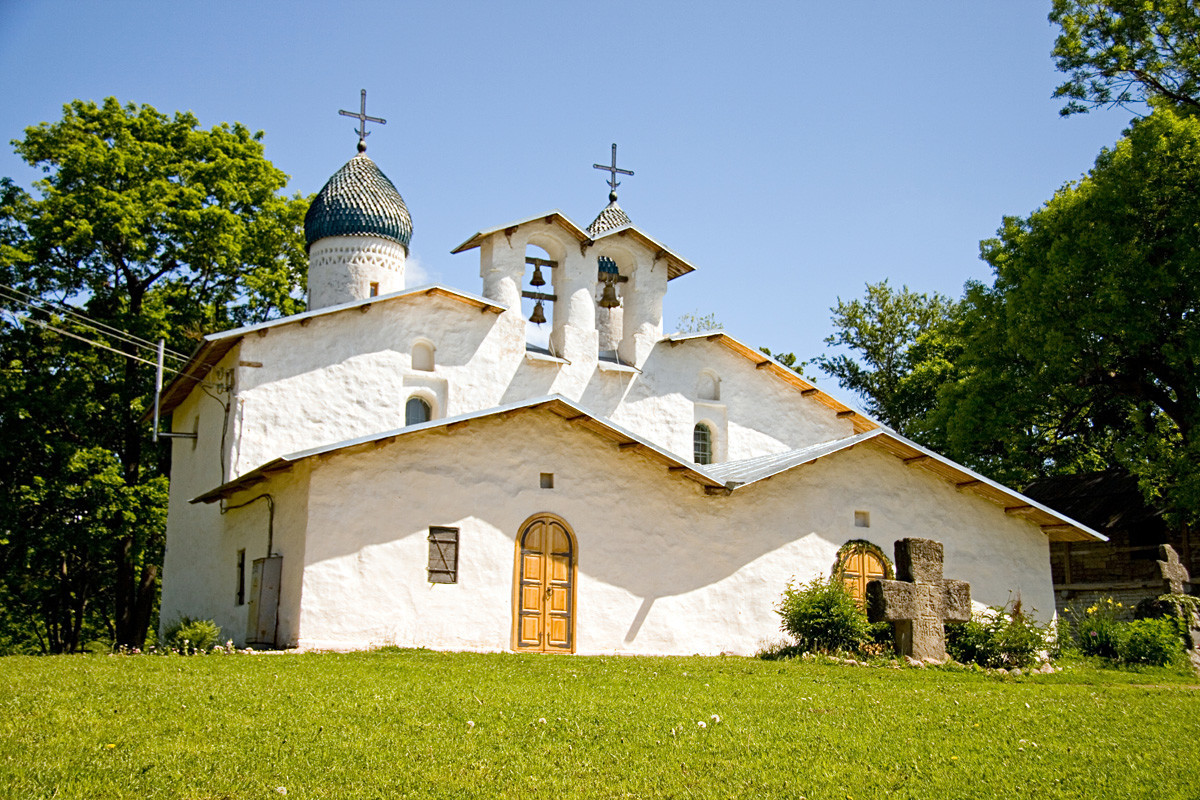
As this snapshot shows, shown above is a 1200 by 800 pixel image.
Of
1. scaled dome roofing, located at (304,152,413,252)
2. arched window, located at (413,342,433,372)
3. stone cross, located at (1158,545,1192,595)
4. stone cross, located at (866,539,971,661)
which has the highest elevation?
scaled dome roofing, located at (304,152,413,252)

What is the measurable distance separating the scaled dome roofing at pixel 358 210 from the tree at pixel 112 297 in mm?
3793

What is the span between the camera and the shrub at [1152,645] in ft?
55.7

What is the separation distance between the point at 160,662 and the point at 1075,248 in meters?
20.1

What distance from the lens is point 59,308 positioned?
91.1 feet

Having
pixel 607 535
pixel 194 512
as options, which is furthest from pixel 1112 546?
pixel 194 512

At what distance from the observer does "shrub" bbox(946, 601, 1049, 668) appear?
1627 cm

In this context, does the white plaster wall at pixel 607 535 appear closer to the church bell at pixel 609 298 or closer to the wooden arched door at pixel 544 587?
the wooden arched door at pixel 544 587

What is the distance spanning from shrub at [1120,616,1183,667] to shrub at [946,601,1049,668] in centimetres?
153

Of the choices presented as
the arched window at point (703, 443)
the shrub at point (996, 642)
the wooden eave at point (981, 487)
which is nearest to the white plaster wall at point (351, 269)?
the arched window at point (703, 443)

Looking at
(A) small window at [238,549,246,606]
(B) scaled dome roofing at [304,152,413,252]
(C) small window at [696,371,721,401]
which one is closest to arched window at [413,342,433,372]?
(B) scaled dome roofing at [304,152,413,252]

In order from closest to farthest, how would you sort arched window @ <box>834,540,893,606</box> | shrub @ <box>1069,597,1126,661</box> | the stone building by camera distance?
shrub @ <box>1069,597,1126,661</box> → arched window @ <box>834,540,893,606</box> → the stone building

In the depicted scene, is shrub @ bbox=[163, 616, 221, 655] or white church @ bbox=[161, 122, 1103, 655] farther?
white church @ bbox=[161, 122, 1103, 655]

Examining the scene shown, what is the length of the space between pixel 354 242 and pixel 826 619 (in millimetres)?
13666

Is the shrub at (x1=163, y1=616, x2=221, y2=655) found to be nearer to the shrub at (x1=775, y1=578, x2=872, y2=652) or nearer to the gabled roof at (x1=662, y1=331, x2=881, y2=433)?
the shrub at (x1=775, y1=578, x2=872, y2=652)
